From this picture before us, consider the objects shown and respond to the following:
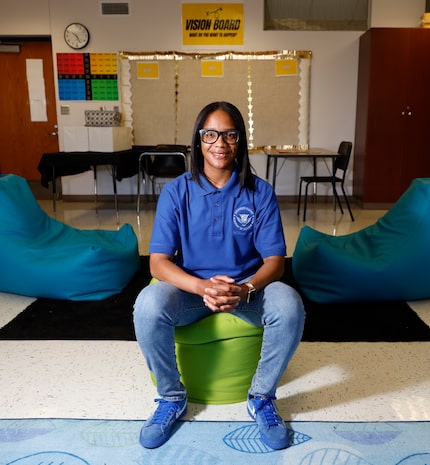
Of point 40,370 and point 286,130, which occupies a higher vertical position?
point 286,130

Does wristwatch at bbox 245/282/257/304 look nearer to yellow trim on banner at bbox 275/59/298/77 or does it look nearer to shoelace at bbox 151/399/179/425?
shoelace at bbox 151/399/179/425

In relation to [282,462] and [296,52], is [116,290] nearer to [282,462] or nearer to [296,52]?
[282,462]

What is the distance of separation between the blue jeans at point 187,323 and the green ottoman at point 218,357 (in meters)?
0.05

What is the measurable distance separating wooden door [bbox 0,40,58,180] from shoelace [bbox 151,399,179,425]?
6.01 meters

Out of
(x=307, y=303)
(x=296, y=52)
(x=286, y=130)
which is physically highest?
(x=296, y=52)

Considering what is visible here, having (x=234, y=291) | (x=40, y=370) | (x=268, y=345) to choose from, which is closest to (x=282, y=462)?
(x=268, y=345)

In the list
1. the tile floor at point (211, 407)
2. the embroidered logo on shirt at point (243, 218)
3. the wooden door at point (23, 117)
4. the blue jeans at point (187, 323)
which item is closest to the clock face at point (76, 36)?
the wooden door at point (23, 117)

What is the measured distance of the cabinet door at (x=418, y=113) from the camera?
5414 mm

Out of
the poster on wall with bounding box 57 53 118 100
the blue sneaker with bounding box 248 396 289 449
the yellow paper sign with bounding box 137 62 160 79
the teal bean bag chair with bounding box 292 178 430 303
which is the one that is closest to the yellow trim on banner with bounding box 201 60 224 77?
the yellow paper sign with bounding box 137 62 160 79

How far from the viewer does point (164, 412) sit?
4.97 ft

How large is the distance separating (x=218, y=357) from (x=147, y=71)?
5.11 meters

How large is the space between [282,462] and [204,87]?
5292mm

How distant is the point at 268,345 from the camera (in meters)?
1.49

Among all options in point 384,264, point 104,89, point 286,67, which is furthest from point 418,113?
point 104,89
